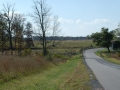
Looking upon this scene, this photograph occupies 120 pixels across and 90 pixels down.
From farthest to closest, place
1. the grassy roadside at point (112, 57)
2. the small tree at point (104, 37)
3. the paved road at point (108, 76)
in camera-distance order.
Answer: the small tree at point (104, 37), the grassy roadside at point (112, 57), the paved road at point (108, 76)

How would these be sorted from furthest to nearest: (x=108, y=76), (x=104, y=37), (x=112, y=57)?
(x=104, y=37)
(x=112, y=57)
(x=108, y=76)

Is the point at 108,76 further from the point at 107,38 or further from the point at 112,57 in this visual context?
the point at 107,38

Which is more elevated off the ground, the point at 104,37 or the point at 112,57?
the point at 104,37

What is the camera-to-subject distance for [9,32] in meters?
47.4

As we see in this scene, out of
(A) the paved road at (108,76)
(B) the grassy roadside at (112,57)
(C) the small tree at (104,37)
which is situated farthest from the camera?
→ (C) the small tree at (104,37)

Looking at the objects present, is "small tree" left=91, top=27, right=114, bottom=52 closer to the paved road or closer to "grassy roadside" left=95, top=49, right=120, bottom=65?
"grassy roadside" left=95, top=49, right=120, bottom=65

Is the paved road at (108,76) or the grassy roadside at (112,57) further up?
the paved road at (108,76)

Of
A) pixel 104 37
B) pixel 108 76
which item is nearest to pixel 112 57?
pixel 104 37

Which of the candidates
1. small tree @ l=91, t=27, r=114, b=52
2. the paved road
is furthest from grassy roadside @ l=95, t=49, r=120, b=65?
small tree @ l=91, t=27, r=114, b=52

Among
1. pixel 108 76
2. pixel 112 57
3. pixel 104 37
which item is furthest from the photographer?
pixel 104 37

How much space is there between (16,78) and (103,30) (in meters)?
81.9

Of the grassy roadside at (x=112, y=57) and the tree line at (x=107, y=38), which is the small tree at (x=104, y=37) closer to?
the tree line at (x=107, y=38)

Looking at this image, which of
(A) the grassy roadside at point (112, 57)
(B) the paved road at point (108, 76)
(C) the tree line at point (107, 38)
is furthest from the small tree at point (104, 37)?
(B) the paved road at point (108, 76)

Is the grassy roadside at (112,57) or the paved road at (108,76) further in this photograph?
the grassy roadside at (112,57)
